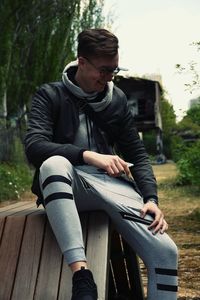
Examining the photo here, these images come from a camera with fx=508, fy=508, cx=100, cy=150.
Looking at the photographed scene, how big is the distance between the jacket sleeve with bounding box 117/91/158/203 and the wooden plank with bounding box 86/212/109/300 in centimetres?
27

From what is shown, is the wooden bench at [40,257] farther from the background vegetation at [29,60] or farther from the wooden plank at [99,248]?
the background vegetation at [29,60]

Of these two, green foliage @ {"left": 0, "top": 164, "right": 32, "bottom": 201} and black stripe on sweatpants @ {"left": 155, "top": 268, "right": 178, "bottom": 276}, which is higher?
black stripe on sweatpants @ {"left": 155, "top": 268, "right": 178, "bottom": 276}

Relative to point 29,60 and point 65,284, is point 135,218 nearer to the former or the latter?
point 65,284

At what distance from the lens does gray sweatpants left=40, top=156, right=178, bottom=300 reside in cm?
221

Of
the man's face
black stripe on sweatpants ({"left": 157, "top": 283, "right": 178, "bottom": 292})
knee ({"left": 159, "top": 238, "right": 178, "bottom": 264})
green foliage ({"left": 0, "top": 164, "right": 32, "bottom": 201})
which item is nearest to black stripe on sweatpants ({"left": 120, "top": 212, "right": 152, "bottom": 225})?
knee ({"left": 159, "top": 238, "right": 178, "bottom": 264})

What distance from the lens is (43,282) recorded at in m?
2.41

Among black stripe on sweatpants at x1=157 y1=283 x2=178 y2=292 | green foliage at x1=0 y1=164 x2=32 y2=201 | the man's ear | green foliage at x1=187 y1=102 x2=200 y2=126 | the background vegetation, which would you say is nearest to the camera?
black stripe on sweatpants at x1=157 y1=283 x2=178 y2=292

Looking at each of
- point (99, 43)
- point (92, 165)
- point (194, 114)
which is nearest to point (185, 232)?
point (194, 114)

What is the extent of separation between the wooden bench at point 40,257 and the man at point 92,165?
0.37 feet

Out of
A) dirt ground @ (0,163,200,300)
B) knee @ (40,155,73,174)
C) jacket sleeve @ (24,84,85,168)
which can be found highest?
jacket sleeve @ (24,84,85,168)

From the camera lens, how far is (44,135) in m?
2.50

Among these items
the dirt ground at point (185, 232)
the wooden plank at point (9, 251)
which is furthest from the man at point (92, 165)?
the dirt ground at point (185, 232)

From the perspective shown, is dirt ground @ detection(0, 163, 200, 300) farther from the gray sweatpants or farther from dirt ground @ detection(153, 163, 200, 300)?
the gray sweatpants

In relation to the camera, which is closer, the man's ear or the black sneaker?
the black sneaker
